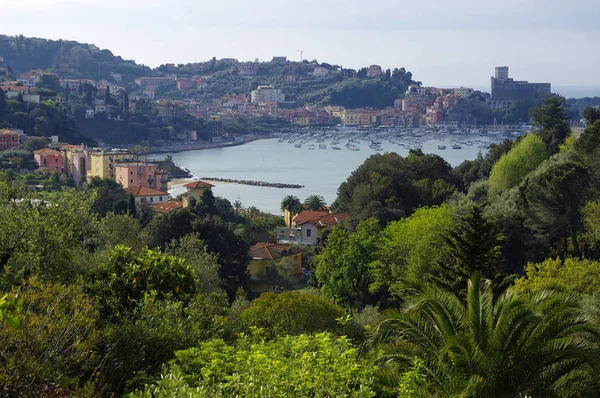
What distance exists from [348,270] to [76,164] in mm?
20299

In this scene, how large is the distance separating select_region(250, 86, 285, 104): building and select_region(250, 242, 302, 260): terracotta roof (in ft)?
227

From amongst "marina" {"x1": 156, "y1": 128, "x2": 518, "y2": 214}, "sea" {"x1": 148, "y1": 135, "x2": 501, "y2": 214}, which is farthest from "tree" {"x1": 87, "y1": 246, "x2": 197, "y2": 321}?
"sea" {"x1": 148, "y1": 135, "x2": 501, "y2": 214}

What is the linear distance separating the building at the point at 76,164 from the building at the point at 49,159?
0.16m

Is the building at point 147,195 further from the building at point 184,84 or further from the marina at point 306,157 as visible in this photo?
the building at point 184,84

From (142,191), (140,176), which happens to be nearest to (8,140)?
(140,176)

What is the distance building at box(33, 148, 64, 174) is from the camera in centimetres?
2853

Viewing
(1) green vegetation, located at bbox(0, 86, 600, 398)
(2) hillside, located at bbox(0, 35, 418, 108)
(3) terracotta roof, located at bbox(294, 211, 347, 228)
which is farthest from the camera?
(2) hillside, located at bbox(0, 35, 418, 108)

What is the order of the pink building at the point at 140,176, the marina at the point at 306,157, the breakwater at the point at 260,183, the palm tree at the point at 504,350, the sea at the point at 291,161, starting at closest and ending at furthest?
the palm tree at the point at 504,350 < the pink building at the point at 140,176 < the sea at the point at 291,161 < the marina at the point at 306,157 < the breakwater at the point at 260,183

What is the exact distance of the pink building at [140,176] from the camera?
86.2ft

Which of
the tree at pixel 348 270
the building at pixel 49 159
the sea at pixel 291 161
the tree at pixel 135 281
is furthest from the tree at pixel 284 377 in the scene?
the building at pixel 49 159

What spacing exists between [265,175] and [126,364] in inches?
1230

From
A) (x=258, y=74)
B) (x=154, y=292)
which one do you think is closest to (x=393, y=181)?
(x=154, y=292)

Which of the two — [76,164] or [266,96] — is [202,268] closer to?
[76,164]

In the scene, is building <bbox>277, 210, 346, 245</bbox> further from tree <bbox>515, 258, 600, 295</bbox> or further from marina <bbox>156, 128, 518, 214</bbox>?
tree <bbox>515, 258, 600, 295</bbox>
